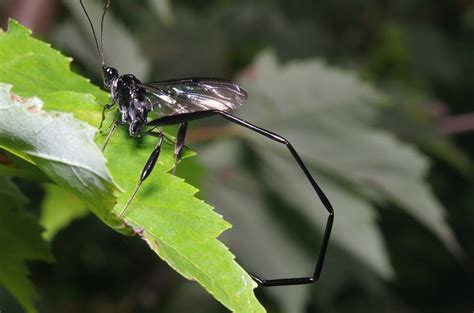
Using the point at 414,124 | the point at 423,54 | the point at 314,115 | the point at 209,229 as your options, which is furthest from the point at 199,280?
the point at 423,54

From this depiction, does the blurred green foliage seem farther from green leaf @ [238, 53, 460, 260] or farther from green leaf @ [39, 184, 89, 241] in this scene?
green leaf @ [39, 184, 89, 241]

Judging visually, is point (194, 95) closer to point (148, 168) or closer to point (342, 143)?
point (148, 168)

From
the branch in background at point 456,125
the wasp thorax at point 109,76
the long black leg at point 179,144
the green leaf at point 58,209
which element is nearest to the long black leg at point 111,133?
the long black leg at point 179,144

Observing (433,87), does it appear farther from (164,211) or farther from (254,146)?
(164,211)

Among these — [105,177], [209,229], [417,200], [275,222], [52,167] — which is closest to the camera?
[105,177]

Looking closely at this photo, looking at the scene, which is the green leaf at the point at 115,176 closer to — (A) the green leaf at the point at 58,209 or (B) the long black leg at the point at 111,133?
(B) the long black leg at the point at 111,133
